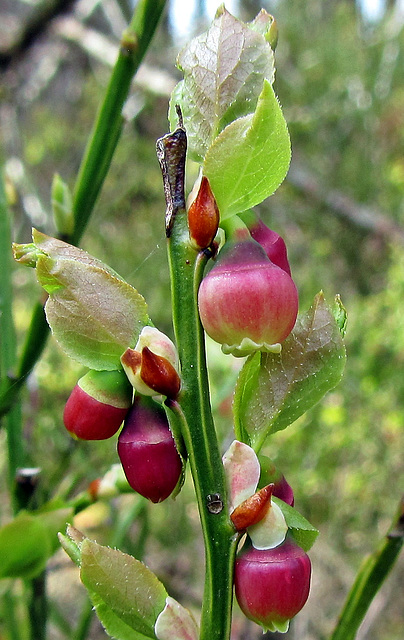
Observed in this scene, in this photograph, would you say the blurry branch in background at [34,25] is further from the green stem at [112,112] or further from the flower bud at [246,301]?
the flower bud at [246,301]

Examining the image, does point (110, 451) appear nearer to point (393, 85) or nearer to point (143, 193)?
point (143, 193)

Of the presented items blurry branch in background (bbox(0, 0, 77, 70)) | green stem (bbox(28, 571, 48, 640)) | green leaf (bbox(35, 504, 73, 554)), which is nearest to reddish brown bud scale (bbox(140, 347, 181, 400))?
green leaf (bbox(35, 504, 73, 554))

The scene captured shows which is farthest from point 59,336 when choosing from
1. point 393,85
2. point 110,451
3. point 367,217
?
point 393,85

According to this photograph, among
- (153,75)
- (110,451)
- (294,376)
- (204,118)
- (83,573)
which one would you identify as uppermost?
(153,75)

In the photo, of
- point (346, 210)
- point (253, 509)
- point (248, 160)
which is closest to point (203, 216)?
point (248, 160)

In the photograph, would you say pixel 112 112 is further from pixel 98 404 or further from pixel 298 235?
pixel 298 235

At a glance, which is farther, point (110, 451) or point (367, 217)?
point (367, 217)
